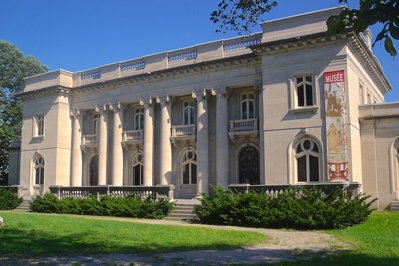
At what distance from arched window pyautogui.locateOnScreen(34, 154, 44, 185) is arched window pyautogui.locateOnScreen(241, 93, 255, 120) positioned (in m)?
18.7

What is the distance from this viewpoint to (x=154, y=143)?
105ft

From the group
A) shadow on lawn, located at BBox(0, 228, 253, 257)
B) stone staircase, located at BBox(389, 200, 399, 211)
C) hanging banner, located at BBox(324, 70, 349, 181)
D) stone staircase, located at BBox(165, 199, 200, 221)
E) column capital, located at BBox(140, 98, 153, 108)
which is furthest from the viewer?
column capital, located at BBox(140, 98, 153, 108)

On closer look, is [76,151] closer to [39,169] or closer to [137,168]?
[39,169]

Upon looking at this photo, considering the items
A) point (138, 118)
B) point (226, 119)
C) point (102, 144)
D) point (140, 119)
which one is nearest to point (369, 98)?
point (226, 119)

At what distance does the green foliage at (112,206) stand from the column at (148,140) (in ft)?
18.8

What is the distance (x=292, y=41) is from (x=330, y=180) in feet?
26.4

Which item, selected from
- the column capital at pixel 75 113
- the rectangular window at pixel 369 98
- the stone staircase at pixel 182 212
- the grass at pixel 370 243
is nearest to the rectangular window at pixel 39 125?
the column capital at pixel 75 113

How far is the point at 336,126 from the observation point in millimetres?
23000

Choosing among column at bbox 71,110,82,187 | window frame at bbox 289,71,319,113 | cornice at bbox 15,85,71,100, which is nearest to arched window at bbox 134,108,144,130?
column at bbox 71,110,82,187

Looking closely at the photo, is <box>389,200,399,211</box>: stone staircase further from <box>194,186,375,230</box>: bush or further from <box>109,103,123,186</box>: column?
<box>109,103,123,186</box>: column

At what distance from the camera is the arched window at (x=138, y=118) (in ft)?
111

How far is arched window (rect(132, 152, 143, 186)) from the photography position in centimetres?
3384

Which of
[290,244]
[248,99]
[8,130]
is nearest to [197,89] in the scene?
[248,99]

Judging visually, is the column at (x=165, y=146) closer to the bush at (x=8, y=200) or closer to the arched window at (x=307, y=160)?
the arched window at (x=307, y=160)
